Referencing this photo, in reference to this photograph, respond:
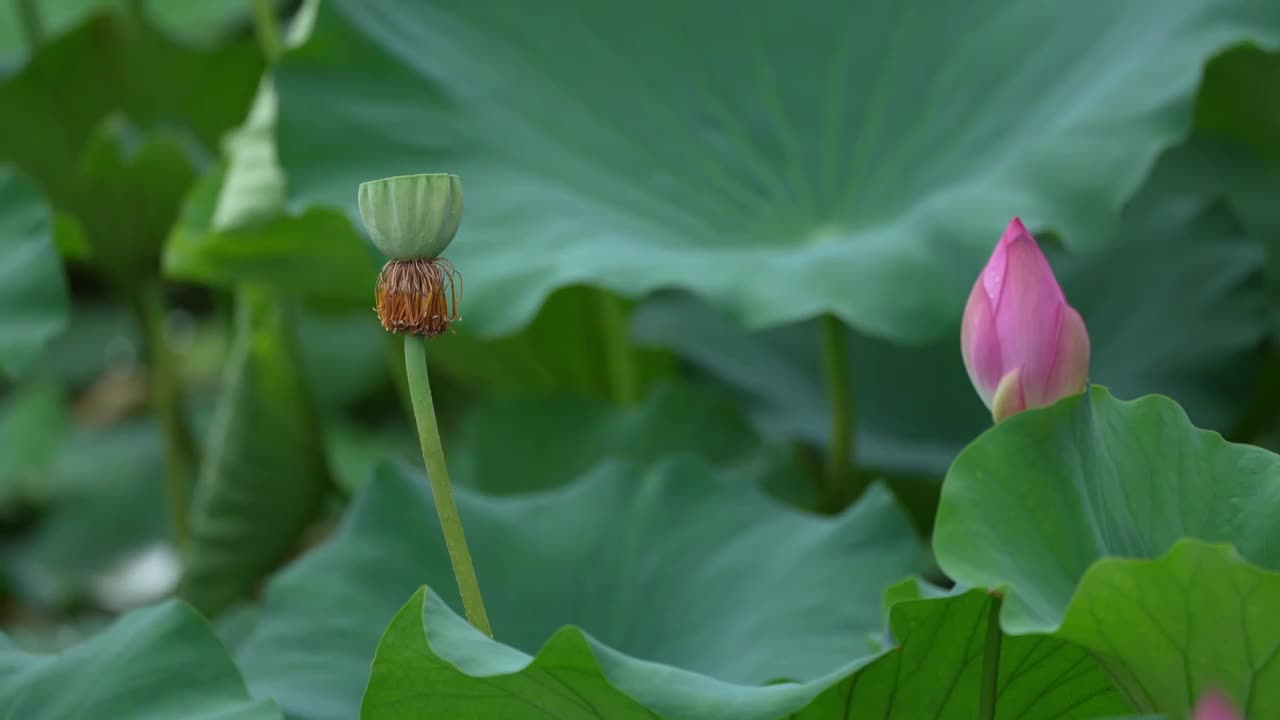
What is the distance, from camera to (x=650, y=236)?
3.76 feet

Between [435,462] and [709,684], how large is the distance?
0.15 metres

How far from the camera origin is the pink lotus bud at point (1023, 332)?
2.09 feet

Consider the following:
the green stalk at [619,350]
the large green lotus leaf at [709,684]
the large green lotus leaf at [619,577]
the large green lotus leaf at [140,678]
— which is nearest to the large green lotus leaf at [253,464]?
the green stalk at [619,350]

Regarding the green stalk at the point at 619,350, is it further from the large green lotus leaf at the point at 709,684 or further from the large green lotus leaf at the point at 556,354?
the large green lotus leaf at the point at 709,684

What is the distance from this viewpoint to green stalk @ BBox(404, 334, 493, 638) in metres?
0.60

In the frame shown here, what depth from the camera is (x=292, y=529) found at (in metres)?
1.59

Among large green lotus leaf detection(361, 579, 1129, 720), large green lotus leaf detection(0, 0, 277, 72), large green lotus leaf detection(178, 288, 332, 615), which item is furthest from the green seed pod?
large green lotus leaf detection(0, 0, 277, 72)

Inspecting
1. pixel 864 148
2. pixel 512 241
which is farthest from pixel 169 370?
pixel 864 148

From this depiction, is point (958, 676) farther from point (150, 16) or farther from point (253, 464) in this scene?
point (150, 16)

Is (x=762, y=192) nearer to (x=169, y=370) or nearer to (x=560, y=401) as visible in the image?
(x=560, y=401)

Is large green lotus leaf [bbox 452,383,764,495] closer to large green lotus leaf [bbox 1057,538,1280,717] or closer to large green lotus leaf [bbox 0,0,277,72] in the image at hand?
large green lotus leaf [bbox 1057,538,1280,717]

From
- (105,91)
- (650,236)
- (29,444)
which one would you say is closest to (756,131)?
(650,236)

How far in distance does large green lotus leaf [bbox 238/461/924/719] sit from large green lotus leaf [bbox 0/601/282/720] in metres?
0.12

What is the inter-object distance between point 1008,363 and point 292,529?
110 centimetres
